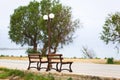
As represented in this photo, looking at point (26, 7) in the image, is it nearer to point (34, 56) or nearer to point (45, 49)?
point (45, 49)

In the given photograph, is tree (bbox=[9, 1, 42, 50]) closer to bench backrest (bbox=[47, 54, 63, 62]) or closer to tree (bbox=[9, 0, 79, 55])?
tree (bbox=[9, 0, 79, 55])

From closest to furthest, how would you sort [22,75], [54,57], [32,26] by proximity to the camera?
[22,75] < [54,57] < [32,26]

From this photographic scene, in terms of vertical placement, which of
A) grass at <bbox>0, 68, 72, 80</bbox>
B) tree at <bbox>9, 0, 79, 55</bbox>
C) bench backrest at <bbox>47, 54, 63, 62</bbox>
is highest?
tree at <bbox>9, 0, 79, 55</bbox>

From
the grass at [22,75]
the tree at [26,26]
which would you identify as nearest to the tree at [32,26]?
the tree at [26,26]

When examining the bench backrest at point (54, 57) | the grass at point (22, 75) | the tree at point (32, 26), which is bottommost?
the grass at point (22, 75)

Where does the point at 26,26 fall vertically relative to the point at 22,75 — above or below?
above

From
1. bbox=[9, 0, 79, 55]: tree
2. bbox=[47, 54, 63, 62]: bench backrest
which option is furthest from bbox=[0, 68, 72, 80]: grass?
bbox=[9, 0, 79, 55]: tree

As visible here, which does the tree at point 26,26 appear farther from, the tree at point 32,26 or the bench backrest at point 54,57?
the bench backrest at point 54,57

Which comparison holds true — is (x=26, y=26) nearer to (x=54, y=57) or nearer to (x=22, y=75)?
(x=54, y=57)

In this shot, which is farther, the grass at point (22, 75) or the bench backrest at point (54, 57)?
the bench backrest at point (54, 57)

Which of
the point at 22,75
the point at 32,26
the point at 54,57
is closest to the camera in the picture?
the point at 22,75

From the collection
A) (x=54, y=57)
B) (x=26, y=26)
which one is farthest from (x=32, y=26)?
(x=54, y=57)

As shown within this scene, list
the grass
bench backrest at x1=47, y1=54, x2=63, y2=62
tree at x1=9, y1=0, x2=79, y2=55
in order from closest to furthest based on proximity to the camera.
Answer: the grass, bench backrest at x1=47, y1=54, x2=63, y2=62, tree at x1=9, y1=0, x2=79, y2=55

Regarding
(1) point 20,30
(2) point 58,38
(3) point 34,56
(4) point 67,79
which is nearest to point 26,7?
(1) point 20,30
